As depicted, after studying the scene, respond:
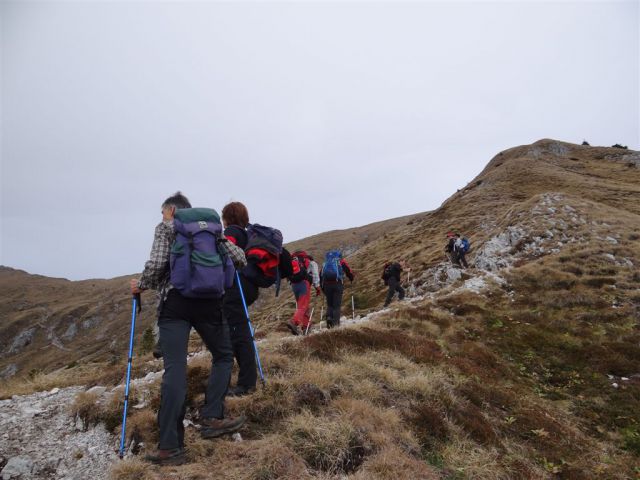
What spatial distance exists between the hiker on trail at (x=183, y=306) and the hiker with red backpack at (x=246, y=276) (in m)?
0.93

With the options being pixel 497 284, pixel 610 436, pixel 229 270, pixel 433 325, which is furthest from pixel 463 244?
pixel 229 270

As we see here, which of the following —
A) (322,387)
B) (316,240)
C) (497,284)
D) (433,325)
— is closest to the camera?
(322,387)

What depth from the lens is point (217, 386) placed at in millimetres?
4922

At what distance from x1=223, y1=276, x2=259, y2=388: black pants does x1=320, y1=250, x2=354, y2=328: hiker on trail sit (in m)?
5.77

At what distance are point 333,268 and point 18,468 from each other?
831cm

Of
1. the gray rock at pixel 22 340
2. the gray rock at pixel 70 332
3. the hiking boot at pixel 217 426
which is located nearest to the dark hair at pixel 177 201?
the hiking boot at pixel 217 426

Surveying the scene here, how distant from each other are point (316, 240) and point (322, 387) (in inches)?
4034

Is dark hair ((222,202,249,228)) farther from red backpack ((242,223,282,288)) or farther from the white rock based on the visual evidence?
the white rock

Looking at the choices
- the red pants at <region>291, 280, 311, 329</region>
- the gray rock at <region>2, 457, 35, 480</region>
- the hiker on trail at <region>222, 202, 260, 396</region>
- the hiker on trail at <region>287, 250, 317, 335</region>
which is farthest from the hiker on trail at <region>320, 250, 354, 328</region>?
the gray rock at <region>2, 457, 35, 480</region>

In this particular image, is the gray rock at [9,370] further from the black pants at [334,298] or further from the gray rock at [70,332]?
the black pants at [334,298]

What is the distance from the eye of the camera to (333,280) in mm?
11672

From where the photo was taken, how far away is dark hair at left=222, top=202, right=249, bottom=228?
6.24 meters

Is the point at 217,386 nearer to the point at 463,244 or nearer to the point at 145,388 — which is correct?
the point at 145,388

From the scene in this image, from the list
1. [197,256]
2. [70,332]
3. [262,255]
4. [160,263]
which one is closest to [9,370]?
[70,332]
